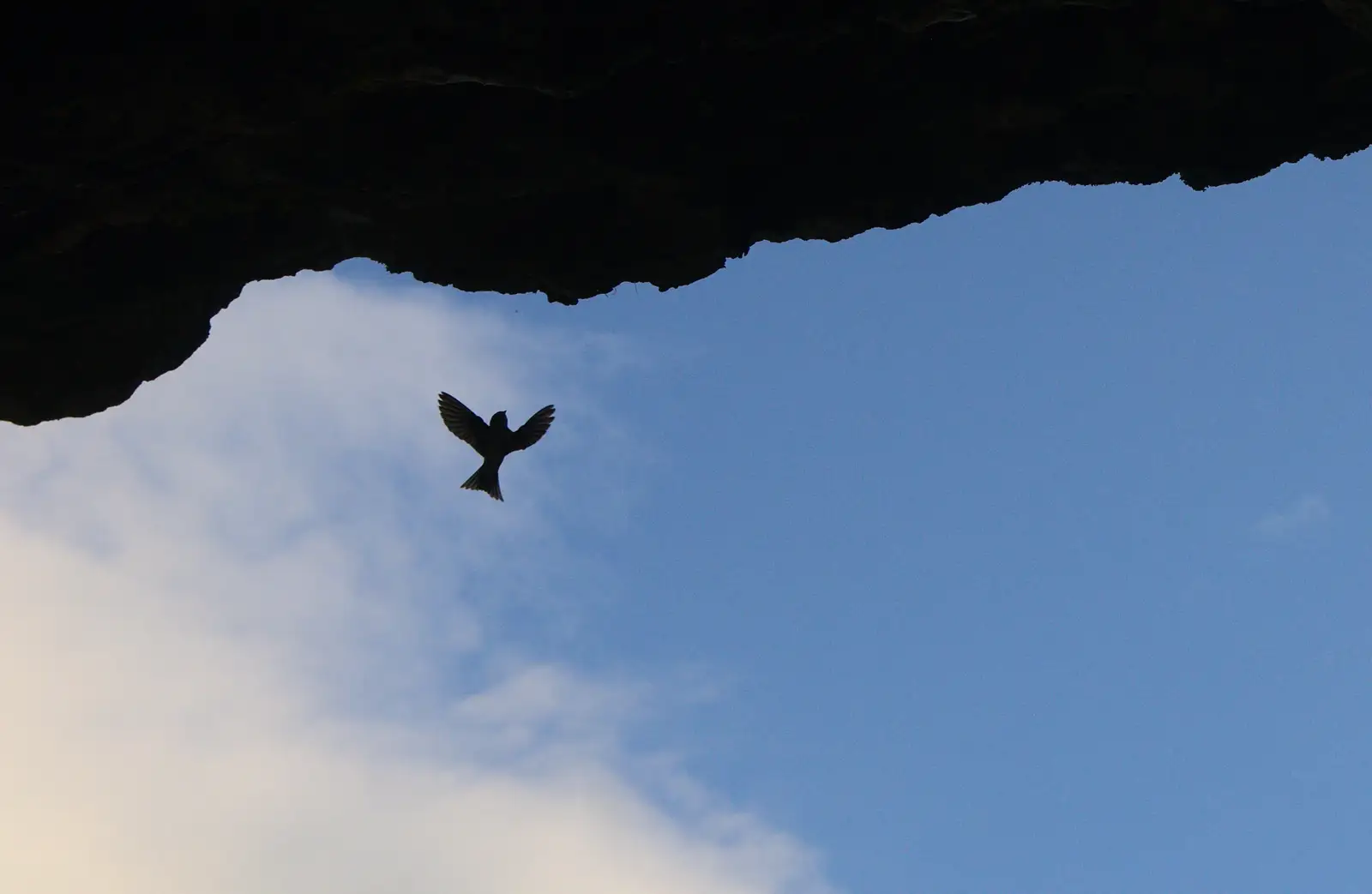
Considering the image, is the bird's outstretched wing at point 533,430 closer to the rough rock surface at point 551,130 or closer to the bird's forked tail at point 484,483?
the bird's forked tail at point 484,483

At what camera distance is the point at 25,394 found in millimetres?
15289

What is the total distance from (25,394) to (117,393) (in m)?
1.12

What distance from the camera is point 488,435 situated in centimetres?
1370

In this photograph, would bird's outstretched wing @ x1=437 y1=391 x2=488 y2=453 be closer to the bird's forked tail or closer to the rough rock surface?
the bird's forked tail

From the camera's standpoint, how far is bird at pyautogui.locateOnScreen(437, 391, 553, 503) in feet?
44.7

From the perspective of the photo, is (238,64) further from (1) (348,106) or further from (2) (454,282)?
(2) (454,282)

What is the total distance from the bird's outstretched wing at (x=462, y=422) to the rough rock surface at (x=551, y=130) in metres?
2.61

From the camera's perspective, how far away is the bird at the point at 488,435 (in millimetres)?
13625

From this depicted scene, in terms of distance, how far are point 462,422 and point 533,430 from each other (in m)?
0.84

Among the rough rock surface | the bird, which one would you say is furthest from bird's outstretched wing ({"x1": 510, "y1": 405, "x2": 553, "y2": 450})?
the rough rock surface

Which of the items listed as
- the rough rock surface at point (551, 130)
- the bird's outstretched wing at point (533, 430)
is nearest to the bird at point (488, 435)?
the bird's outstretched wing at point (533, 430)

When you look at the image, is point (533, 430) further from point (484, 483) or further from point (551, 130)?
point (551, 130)

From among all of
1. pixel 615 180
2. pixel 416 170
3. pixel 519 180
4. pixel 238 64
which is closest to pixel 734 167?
pixel 615 180

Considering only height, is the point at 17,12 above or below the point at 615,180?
below
